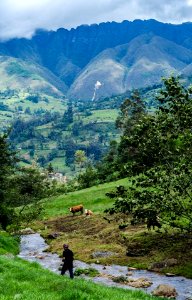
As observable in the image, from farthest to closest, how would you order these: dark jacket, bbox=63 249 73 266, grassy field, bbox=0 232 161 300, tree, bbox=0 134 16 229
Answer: tree, bbox=0 134 16 229 < dark jacket, bbox=63 249 73 266 < grassy field, bbox=0 232 161 300

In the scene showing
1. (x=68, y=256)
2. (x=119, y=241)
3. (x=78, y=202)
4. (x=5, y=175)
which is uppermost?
(x=5, y=175)

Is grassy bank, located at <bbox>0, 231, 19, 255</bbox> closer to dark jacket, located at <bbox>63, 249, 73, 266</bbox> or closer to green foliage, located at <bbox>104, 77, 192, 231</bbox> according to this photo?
dark jacket, located at <bbox>63, 249, 73, 266</bbox>

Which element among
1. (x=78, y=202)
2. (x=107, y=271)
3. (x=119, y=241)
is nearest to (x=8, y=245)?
(x=119, y=241)

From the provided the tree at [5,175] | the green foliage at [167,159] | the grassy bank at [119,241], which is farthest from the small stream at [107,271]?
the tree at [5,175]

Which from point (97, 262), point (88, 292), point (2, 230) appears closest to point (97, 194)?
point (2, 230)

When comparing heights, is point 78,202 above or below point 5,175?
below

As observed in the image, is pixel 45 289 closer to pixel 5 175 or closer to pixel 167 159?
pixel 167 159

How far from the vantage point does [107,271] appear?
3603 cm

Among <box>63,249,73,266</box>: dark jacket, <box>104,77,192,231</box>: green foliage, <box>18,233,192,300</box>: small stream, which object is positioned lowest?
<box>18,233,192,300</box>: small stream

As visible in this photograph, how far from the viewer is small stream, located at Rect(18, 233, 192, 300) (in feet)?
98.5

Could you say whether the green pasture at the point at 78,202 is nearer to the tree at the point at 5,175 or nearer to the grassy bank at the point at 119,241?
the grassy bank at the point at 119,241

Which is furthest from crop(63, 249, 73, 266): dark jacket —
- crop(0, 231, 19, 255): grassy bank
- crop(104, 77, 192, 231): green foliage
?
crop(0, 231, 19, 255): grassy bank

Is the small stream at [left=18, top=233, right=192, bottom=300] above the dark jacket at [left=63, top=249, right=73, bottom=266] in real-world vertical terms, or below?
below

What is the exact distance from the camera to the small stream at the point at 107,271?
1182 inches
